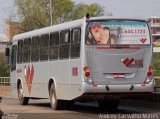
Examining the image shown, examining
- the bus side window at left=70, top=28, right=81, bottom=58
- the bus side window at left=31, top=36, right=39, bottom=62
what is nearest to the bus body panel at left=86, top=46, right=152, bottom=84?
the bus side window at left=70, top=28, right=81, bottom=58

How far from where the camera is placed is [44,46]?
23609 millimetres

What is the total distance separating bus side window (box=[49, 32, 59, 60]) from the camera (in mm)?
22172

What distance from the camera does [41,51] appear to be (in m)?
24.1

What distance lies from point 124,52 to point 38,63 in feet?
18.8

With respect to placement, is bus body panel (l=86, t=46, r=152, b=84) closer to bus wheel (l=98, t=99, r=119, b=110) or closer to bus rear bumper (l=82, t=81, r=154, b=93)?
bus rear bumper (l=82, t=81, r=154, b=93)

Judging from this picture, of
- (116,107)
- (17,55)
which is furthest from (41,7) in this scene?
(116,107)

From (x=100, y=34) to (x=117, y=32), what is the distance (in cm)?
57

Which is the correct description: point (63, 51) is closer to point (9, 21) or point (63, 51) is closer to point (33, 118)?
point (33, 118)

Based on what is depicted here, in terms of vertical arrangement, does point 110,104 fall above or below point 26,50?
below

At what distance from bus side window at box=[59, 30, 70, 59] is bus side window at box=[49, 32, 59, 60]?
15.3 inches

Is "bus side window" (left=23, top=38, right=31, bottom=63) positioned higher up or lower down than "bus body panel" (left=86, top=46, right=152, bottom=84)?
higher up

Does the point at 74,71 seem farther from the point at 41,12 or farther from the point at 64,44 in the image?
the point at 41,12

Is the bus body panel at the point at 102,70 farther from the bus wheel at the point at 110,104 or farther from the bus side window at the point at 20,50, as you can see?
the bus side window at the point at 20,50

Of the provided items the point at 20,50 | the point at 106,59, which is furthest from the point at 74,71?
the point at 20,50
